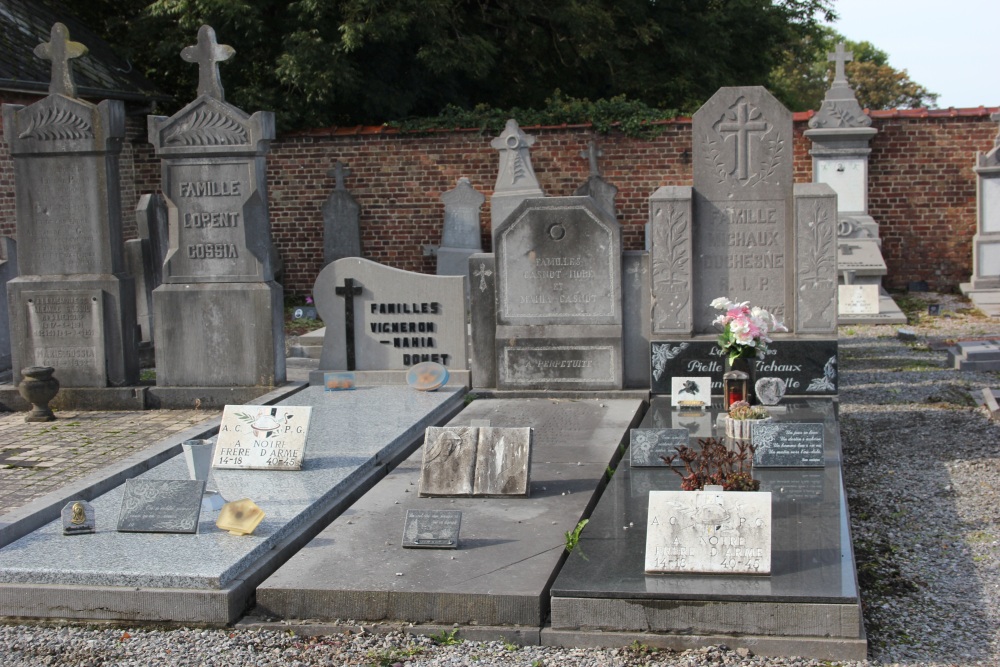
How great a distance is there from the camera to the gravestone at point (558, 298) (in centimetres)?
927

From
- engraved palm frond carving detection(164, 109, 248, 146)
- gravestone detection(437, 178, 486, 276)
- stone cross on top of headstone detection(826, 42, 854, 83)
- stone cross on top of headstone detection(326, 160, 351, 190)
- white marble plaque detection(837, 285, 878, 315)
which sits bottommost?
white marble plaque detection(837, 285, 878, 315)

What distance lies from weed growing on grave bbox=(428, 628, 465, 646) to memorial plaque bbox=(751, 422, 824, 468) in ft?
8.21

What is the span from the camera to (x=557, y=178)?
60.7 feet

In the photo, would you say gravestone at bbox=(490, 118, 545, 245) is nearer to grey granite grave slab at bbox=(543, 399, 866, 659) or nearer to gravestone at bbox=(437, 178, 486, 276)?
gravestone at bbox=(437, 178, 486, 276)

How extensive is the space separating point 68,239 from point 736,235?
5.51 metres

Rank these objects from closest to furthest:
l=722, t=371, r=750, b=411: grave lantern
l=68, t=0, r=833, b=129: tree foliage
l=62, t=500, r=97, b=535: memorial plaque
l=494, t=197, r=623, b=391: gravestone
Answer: l=62, t=500, r=97, b=535: memorial plaque, l=722, t=371, r=750, b=411: grave lantern, l=494, t=197, r=623, b=391: gravestone, l=68, t=0, r=833, b=129: tree foliage

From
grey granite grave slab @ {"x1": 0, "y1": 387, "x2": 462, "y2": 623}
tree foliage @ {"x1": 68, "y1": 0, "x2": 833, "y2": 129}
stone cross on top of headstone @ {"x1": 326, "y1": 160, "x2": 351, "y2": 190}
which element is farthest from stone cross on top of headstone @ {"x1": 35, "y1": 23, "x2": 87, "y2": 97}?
stone cross on top of headstone @ {"x1": 326, "y1": 160, "x2": 351, "y2": 190}

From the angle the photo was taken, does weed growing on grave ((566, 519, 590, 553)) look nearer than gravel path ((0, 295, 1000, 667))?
No

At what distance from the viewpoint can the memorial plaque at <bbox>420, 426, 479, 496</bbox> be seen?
6.43m

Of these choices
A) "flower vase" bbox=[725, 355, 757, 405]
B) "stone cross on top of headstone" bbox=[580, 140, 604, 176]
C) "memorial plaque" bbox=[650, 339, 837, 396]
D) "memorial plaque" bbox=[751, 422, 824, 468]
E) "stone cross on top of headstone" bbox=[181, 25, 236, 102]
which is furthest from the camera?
"stone cross on top of headstone" bbox=[580, 140, 604, 176]

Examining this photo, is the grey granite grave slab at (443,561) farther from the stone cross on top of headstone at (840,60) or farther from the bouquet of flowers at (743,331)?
the stone cross on top of headstone at (840,60)

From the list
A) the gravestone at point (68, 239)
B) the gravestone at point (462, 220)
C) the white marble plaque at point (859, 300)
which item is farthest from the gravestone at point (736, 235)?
the gravestone at point (462, 220)

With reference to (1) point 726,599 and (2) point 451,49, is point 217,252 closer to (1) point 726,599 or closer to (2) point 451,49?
(1) point 726,599

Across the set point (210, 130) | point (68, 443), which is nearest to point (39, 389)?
point (68, 443)
